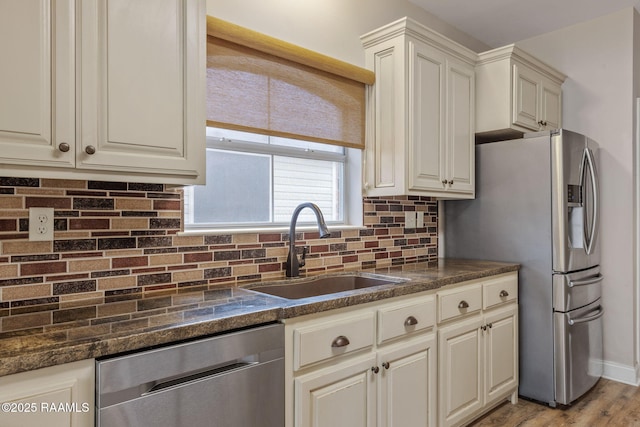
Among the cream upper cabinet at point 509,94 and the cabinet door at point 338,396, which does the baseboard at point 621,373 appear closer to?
the cream upper cabinet at point 509,94

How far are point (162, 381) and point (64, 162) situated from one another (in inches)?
27.6

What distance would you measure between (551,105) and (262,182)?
2355 millimetres

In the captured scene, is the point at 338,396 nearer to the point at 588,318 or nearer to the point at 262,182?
the point at 262,182

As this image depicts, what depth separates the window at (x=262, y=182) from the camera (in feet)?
6.75

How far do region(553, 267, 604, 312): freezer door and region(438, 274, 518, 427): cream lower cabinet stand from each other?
0.24 m

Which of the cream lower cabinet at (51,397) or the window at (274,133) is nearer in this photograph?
the cream lower cabinet at (51,397)

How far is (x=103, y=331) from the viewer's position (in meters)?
1.12

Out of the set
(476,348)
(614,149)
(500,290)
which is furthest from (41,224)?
(614,149)

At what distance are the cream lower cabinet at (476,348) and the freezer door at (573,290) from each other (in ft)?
0.77

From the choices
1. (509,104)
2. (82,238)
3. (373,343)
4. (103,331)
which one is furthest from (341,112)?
(103,331)

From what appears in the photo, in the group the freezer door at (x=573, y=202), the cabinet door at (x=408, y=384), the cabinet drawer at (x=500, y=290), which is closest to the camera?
the cabinet door at (x=408, y=384)

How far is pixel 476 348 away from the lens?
231 centimetres

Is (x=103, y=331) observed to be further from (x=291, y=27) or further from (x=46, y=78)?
(x=291, y=27)

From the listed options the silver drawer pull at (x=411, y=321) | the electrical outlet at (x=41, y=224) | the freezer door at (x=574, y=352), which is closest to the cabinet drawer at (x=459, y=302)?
the silver drawer pull at (x=411, y=321)
